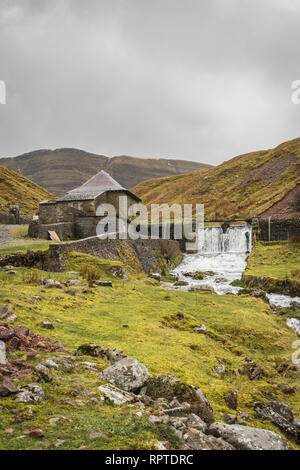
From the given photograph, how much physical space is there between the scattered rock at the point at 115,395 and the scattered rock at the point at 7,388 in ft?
3.22

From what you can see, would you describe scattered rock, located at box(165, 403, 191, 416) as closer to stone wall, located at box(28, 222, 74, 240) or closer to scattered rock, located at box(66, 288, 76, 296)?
scattered rock, located at box(66, 288, 76, 296)

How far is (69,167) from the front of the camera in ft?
652

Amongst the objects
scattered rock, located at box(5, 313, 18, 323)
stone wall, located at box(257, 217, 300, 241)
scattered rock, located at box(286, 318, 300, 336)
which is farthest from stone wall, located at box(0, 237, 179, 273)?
stone wall, located at box(257, 217, 300, 241)

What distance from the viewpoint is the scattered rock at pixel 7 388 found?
319cm

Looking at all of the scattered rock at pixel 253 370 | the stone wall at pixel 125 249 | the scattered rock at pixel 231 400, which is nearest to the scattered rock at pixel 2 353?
the scattered rock at pixel 231 400

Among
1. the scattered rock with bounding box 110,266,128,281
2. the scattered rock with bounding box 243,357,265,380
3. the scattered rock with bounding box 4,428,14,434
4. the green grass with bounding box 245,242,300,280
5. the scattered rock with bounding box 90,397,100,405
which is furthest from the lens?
the green grass with bounding box 245,242,300,280

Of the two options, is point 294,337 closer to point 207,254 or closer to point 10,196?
point 207,254

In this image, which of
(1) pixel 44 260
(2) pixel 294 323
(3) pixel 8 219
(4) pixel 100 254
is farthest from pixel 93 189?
(2) pixel 294 323

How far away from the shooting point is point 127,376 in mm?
4031

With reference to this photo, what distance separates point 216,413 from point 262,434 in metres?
0.89

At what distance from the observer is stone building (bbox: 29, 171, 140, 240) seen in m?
24.5

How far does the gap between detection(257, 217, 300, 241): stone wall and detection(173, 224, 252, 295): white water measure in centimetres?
146

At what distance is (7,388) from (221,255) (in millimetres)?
31094
